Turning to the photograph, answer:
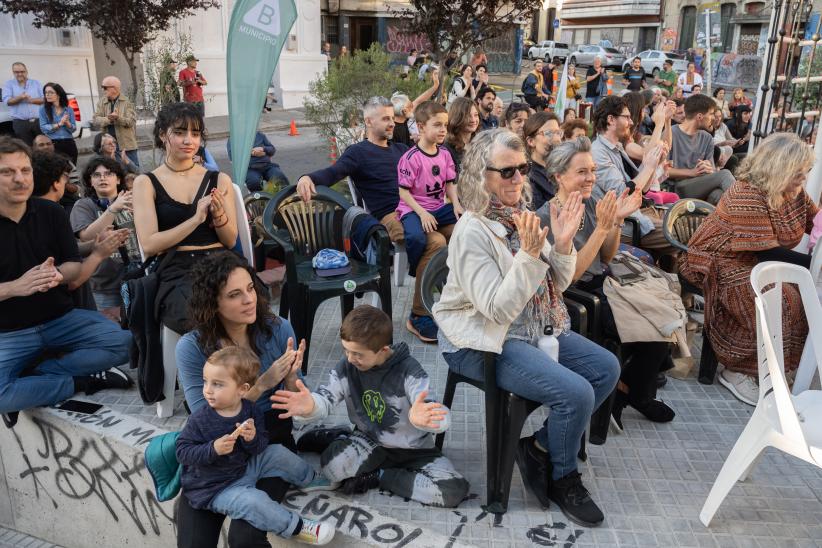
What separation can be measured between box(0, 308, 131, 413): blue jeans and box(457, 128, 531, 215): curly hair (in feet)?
7.11

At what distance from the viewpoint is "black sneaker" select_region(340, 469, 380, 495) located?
289 centimetres

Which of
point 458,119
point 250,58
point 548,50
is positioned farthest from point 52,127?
point 548,50

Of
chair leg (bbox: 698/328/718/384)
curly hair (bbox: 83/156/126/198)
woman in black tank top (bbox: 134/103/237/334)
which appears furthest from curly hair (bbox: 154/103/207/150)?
chair leg (bbox: 698/328/718/384)

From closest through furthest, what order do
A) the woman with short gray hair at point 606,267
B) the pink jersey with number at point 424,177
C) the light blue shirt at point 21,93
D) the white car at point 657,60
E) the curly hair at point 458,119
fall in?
the woman with short gray hair at point 606,267 → the pink jersey with number at point 424,177 → the curly hair at point 458,119 → the light blue shirt at point 21,93 → the white car at point 657,60

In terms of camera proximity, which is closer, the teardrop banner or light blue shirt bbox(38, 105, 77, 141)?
the teardrop banner

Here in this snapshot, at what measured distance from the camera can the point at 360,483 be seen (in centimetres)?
290

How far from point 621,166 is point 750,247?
1444mm

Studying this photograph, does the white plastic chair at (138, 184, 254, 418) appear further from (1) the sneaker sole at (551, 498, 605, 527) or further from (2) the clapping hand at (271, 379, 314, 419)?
(1) the sneaker sole at (551, 498, 605, 527)

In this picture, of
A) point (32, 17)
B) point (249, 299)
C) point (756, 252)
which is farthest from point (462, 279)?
point (32, 17)

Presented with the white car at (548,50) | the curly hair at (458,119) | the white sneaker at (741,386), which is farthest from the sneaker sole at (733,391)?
the white car at (548,50)

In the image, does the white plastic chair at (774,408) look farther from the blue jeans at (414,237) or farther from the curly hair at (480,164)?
the blue jeans at (414,237)

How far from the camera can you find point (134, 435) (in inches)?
127

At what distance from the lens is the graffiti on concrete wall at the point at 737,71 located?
85.1 feet

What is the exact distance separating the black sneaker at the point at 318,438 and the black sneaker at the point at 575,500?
Answer: 974 mm
